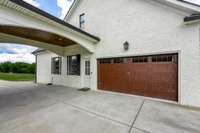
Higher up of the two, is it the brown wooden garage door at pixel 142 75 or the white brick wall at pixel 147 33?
the white brick wall at pixel 147 33

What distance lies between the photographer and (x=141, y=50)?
22.5 feet

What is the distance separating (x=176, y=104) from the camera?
5.66 meters

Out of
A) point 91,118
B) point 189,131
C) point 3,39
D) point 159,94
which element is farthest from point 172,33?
point 3,39

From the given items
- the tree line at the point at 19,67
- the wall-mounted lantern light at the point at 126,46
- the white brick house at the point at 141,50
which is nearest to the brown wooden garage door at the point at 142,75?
the white brick house at the point at 141,50

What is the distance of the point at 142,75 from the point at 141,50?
1.41 meters

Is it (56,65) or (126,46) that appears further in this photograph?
(56,65)

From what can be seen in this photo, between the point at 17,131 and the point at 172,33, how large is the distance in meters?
7.11

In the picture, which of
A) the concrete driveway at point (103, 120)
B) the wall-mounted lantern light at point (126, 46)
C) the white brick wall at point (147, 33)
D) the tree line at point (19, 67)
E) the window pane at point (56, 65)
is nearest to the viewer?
the concrete driveway at point (103, 120)

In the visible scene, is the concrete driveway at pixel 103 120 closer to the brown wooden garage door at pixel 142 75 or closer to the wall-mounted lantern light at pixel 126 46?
the brown wooden garage door at pixel 142 75

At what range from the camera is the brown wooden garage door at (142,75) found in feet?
19.6

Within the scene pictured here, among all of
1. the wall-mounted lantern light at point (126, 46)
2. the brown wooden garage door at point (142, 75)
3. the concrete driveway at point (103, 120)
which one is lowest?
the concrete driveway at point (103, 120)

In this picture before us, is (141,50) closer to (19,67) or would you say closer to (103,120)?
(103,120)

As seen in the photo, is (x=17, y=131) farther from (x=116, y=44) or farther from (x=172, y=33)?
(x=172, y=33)

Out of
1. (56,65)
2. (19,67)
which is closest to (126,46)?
(56,65)
